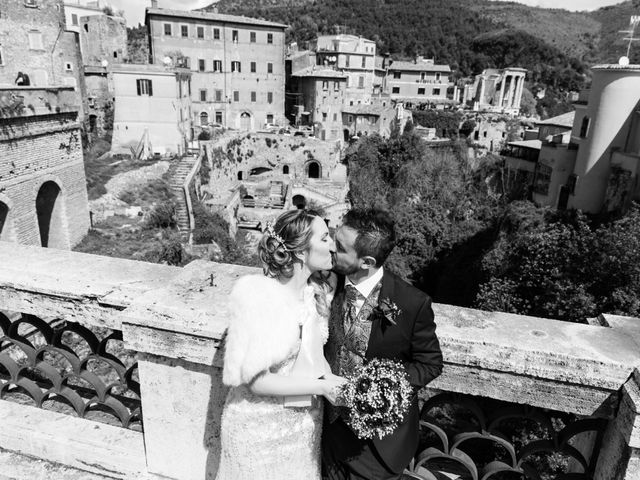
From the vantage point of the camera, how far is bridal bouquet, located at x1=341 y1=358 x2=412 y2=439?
227 cm

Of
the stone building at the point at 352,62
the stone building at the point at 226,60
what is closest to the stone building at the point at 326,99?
the stone building at the point at 226,60

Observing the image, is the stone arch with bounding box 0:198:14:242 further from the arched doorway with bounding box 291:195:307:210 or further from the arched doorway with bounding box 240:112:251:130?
the arched doorway with bounding box 240:112:251:130

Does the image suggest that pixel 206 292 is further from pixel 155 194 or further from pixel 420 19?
pixel 420 19

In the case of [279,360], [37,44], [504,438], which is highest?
[37,44]

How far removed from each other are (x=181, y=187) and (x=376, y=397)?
30.1 m

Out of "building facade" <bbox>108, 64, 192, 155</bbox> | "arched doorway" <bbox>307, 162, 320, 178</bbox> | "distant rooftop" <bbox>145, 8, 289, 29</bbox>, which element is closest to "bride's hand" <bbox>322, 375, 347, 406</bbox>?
"building facade" <bbox>108, 64, 192, 155</bbox>

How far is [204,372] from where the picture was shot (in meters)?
2.85

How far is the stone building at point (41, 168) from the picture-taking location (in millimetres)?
16031

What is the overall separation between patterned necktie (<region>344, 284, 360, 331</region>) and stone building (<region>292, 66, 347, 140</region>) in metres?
50.3

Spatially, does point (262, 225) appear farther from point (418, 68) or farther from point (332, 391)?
point (418, 68)

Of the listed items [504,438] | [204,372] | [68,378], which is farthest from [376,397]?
[68,378]

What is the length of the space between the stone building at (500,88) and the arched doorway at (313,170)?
31.9 meters

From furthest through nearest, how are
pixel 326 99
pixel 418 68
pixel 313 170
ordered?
pixel 418 68
pixel 326 99
pixel 313 170

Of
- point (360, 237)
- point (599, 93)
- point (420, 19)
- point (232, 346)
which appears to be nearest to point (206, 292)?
point (232, 346)
